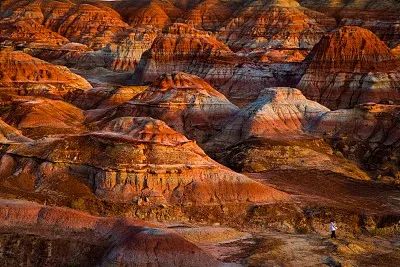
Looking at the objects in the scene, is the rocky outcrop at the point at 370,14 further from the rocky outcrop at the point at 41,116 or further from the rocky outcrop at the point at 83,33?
the rocky outcrop at the point at 41,116

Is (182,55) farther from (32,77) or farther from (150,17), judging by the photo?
(150,17)

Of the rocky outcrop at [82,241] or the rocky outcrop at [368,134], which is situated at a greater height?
the rocky outcrop at [82,241]

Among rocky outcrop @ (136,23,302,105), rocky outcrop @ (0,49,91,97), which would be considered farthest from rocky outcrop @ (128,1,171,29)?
Result: rocky outcrop @ (0,49,91,97)

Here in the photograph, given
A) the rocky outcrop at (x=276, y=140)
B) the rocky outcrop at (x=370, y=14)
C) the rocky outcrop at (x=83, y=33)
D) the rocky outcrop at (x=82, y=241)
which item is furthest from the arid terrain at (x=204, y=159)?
the rocky outcrop at (x=370, y=14)

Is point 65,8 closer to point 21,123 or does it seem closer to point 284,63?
point 284,63

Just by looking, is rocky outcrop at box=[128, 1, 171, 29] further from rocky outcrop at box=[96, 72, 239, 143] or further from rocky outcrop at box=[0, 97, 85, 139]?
rocky outcrop at box=[0, 97, 85, 139]

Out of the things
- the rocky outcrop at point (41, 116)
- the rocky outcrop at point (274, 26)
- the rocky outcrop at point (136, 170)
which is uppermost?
the rocky outcrop at point (136, 170)

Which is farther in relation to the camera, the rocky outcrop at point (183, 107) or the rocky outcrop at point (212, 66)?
the rocky outcrop at point (212, 66)

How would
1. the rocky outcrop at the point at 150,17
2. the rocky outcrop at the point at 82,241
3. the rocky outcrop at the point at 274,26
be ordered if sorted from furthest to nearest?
the rocky outcrop at the point at 150,17, the rocky outcrop at the point at 274,26, the rocky outcrop at the point at 82,241
